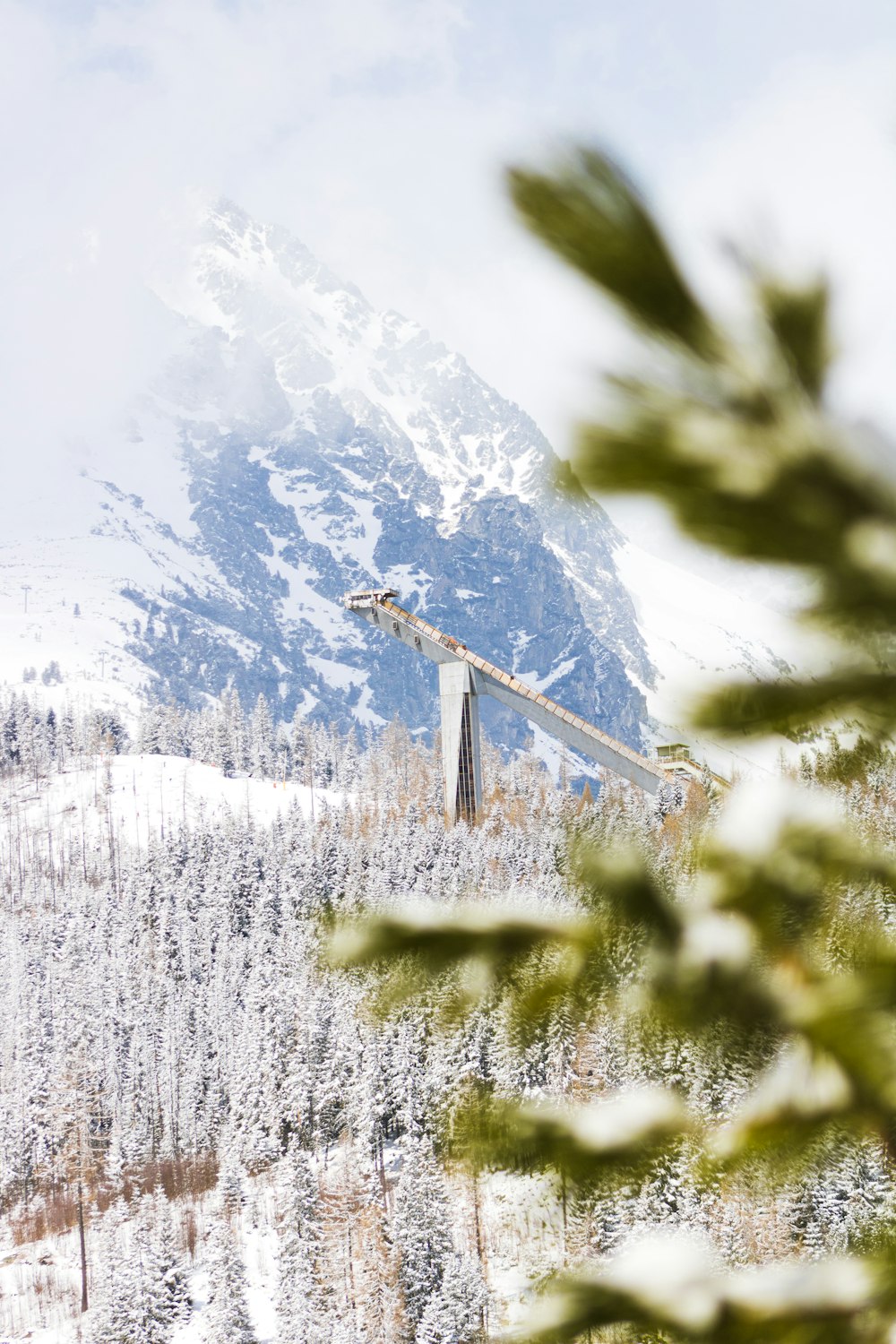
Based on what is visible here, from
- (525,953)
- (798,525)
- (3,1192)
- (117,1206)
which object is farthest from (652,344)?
(3,1192)

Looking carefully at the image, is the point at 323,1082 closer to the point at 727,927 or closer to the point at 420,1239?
the point at 420,1239

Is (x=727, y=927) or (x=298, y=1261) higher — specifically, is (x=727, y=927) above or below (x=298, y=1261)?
above

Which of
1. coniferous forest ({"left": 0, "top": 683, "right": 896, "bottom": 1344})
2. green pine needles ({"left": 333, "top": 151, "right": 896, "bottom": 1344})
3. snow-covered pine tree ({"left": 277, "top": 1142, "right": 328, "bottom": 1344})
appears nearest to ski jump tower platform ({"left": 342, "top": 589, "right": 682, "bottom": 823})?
coniferous forest ({"left": 0, "top": 683, "right": 896, "bottom": 1344})

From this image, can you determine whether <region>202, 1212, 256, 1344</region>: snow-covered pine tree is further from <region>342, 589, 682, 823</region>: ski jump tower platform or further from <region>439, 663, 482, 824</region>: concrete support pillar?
<region>342, 589, 682, 823</region>: ski jump tower platform

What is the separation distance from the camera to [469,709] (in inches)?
1752

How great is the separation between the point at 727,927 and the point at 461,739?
4398 cm

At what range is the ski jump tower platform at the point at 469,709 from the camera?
40906mm

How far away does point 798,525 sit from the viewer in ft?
4.82

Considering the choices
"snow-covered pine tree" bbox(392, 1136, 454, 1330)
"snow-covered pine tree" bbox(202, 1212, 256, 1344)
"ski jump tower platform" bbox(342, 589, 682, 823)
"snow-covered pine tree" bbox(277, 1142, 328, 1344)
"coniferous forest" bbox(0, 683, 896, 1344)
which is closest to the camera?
"coniferous forest" bbox(0, 683, 896, 1344)

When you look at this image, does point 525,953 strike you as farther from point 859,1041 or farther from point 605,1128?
point 859,1041

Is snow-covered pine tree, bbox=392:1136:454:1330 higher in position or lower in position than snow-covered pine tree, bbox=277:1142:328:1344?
higher

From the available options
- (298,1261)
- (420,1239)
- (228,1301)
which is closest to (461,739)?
(420,1239)

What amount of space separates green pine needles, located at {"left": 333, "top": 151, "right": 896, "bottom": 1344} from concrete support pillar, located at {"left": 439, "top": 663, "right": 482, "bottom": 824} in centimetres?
4137

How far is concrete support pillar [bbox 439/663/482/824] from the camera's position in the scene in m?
44.1
